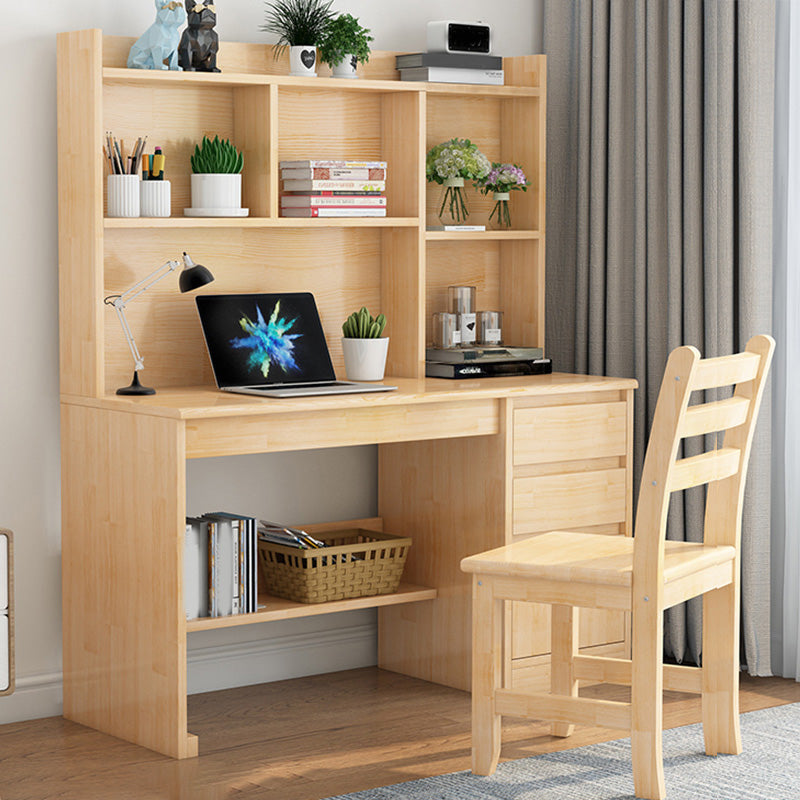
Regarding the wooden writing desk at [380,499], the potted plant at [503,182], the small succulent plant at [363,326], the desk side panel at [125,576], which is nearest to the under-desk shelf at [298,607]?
the wooden writing desk at [380,499]

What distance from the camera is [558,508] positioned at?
3.52 meters

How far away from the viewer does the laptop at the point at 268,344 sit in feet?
11.1

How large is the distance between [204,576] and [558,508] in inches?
36.5

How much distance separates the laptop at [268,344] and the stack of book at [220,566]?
1.09ft

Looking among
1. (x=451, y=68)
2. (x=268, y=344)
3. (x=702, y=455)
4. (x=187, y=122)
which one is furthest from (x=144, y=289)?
(x=702, y=455)

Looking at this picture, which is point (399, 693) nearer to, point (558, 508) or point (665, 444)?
point (558, 508)

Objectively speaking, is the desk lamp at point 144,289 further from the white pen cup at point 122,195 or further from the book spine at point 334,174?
the book spine at point 334,174

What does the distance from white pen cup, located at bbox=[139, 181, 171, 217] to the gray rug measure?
55.8 inches

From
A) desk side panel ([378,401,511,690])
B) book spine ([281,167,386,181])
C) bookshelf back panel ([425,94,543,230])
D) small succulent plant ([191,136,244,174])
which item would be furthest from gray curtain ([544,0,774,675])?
small succulent plant ([191,136,244,174])

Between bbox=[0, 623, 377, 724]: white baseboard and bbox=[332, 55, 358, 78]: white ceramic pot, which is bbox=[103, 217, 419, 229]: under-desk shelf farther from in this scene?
bbox=[0, 623, 377, 724]: white baseboard

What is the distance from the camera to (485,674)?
2881mm

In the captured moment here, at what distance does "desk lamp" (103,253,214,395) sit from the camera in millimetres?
3246

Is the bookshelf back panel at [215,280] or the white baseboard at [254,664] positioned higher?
the bookshelf back panel at [215,280]

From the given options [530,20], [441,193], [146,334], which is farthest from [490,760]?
[530,20]
